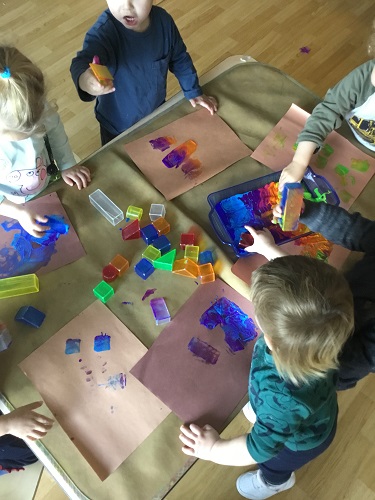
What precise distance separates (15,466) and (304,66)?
2019mm

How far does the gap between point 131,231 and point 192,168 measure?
24 centimetres

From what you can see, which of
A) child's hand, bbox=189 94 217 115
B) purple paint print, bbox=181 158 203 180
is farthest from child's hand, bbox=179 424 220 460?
child's hand, bbox=189 94 217 115

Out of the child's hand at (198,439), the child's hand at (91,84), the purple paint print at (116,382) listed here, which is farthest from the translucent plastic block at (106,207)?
the child's hand at (198,439)

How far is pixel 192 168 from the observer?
3.34ft

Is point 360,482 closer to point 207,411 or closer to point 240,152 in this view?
point 207,411

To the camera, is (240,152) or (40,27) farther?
(40,27)

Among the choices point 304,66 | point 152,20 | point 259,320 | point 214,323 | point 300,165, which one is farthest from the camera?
point 304,66

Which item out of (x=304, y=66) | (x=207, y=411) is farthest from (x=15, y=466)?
(x=304, y=66)

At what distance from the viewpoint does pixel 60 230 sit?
35.3 inches

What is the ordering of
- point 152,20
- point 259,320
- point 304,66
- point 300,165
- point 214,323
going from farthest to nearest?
point 304,66, point 152,20, point 300,165, point 214,323, point 259,320

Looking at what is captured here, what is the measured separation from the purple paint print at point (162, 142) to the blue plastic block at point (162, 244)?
0.89ft

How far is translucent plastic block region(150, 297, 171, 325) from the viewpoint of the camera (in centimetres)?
80

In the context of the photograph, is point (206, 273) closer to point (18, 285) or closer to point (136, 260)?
point (136, 260)

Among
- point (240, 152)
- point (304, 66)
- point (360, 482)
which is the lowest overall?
point (360, 482)
